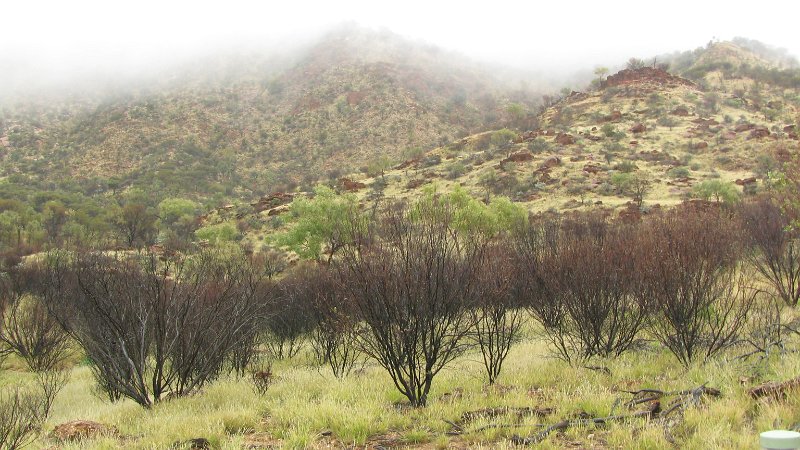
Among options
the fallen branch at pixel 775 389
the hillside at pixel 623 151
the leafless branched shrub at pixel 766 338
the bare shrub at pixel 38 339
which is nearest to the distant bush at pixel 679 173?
the hillside at pixel 623 151

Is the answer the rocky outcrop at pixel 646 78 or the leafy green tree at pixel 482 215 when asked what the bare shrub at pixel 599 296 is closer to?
the leafy green tree at pixel 482 215

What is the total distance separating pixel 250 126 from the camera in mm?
97938

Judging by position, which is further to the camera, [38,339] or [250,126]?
[250,126]

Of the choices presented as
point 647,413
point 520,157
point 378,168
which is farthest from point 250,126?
point 647,413

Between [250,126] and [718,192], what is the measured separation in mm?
83743

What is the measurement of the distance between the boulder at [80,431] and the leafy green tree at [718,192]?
122 ft

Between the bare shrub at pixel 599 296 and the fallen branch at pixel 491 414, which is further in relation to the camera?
the bare shrub at pixel 599 296

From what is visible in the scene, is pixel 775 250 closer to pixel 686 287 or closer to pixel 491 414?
pixel 686 287

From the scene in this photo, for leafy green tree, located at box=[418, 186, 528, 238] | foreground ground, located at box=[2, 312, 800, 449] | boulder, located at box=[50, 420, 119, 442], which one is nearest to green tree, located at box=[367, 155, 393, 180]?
leafy green tree, located at box=[418, 186, 528, 238]

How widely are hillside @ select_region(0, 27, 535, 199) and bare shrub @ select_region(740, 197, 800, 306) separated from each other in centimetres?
5679

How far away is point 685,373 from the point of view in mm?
7688

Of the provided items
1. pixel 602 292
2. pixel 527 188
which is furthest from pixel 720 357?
pixel 527 188

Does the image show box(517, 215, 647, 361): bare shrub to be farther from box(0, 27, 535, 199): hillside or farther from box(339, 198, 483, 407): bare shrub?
box(0, 27, 535, 199): hillside

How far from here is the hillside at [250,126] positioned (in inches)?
3157
